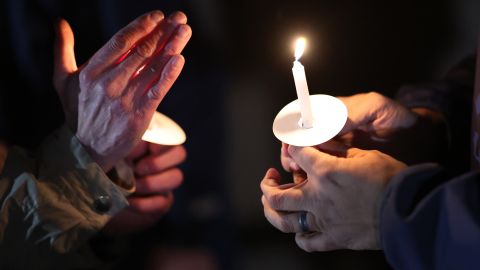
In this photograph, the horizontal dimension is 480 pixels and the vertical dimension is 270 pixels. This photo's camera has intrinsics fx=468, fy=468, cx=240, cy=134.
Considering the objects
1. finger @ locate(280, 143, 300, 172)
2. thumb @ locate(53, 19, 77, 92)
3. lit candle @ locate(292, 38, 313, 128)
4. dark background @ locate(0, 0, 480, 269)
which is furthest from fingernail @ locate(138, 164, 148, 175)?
lit candle @ locate(292, 38, 313, 128)

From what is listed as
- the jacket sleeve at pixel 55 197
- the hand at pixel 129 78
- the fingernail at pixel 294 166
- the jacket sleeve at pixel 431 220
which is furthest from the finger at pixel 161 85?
the jacket sleeve at pixel 431 220

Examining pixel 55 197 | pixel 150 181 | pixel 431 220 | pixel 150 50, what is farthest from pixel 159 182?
pixel 431 220

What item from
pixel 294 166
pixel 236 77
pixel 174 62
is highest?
pixel 174 62

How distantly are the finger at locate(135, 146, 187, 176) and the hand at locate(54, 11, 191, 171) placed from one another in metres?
0.21

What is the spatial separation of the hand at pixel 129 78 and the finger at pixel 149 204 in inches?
9.9

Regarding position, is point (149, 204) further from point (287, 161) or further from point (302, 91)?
point (302, 91)

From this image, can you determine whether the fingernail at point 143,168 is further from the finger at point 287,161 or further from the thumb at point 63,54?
the finger at point 287,161

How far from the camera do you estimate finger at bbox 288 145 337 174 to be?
729 millimetres

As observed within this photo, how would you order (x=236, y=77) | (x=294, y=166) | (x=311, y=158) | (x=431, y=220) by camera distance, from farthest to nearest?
(x=236, y=77)
(x=294, y=166)
(x=311, y=158)
(x=431, y=220)

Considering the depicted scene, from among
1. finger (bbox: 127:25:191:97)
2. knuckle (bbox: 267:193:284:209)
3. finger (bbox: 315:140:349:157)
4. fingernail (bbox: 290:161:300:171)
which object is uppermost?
finger (bbox: 127:25:191:97)

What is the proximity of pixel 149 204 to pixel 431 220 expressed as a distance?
650 mm

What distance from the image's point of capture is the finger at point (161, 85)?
0.79 metres

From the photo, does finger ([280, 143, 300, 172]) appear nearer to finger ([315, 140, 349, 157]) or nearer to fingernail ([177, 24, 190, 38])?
finger ([315, 140, 349, 157])

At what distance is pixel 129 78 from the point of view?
815 mm
